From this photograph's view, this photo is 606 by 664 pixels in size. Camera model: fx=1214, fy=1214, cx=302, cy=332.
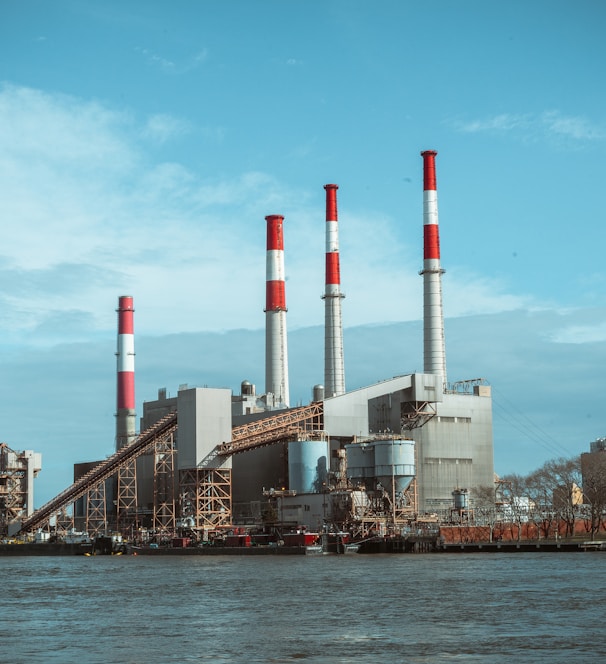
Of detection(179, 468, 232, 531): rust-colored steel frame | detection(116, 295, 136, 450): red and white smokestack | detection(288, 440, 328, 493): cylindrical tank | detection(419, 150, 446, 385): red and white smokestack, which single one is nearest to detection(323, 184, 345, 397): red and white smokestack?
detection(419, 150, 446, 385): red and white smokestack

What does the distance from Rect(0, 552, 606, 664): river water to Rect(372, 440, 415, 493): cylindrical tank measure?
98.3 feet

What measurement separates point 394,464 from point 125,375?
38.0 metres

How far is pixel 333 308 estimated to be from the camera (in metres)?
130

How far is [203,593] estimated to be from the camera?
197 ft

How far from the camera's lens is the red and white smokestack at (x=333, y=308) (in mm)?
129125

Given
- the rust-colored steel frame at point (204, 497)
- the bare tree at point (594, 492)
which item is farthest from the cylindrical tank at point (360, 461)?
the bare tree at point (594, 492)

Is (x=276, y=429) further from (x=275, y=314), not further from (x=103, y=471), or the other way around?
(x=103, y=471)

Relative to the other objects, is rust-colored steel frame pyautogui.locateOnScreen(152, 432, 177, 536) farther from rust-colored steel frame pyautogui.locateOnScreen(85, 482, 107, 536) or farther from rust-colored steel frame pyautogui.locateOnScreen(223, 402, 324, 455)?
rust-colored steel frame pyautogui.locateOnScreen(223, 402, 324, 455)

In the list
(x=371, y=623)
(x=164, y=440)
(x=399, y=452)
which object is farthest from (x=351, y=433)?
(x=371, y=623)

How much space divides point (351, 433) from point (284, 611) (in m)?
71.1

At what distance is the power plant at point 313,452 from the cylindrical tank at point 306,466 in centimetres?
11

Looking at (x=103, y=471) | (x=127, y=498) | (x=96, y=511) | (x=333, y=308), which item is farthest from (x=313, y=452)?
(x=96, y=511)

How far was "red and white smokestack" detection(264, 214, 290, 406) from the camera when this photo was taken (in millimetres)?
131125

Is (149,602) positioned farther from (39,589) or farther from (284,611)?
(39,589)
